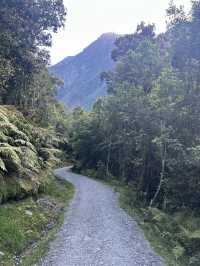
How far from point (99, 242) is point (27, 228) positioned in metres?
2.72

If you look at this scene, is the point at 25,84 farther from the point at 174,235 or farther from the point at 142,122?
the point at 174,235

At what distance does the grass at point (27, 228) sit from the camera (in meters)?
10.8

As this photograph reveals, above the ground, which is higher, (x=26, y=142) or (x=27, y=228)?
(x=26, y=142)

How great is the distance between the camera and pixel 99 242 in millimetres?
13070

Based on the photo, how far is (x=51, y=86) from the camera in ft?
136

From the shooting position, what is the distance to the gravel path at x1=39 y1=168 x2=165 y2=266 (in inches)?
437

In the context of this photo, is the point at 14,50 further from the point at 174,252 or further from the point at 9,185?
the point at 174,252

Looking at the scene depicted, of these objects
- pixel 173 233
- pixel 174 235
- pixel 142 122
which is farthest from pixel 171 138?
pixel 174 235

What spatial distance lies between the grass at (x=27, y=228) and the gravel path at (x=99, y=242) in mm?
460

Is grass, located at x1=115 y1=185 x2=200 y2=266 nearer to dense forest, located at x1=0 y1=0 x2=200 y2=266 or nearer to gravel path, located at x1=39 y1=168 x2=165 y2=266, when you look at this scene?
dense forest, located at x1=0 y1=0 x2=200 y2=266

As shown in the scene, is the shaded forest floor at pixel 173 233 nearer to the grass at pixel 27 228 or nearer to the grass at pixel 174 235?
the grass at pixel 174 235

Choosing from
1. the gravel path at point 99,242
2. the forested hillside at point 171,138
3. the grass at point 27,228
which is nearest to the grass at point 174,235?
the forested hillside at point 171,138

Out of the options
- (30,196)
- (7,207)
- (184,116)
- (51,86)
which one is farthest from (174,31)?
(51,86)

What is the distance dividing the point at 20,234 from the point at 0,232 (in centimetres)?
86
